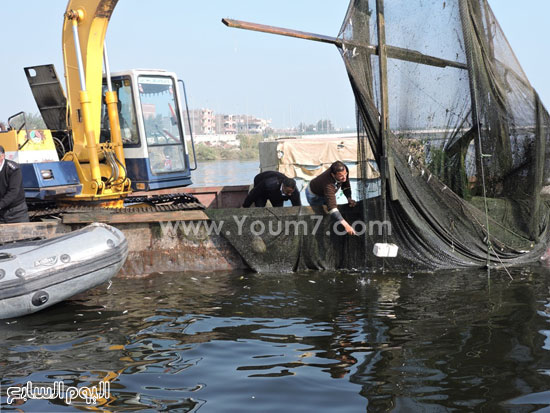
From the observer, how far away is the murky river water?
4.99 m

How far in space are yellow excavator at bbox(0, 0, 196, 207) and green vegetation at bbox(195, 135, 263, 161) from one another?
49.8 meters

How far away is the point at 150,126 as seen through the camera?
10.3 m

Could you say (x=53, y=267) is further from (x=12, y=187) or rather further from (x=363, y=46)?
(x=363, y=46)

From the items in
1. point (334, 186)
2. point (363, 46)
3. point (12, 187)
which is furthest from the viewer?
point (334, 186)

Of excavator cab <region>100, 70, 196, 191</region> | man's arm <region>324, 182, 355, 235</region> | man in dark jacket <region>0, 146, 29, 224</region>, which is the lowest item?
man's arm <region>324, 182, 355, 235</region>

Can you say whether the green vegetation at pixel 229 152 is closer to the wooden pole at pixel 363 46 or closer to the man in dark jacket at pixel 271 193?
the man in dark jacket at pixel 271 193

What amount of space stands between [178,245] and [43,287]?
2.45m

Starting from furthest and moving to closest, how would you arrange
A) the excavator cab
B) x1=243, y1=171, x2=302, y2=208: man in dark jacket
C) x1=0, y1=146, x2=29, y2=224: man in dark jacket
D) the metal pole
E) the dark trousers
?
the excavator cab → x1=243, y1=171, x2=302, y2=208: man in dark jacket → the dark trousers → the metal pole → x1=0, y1=146, x2=29, y2=224: man in dark jacket

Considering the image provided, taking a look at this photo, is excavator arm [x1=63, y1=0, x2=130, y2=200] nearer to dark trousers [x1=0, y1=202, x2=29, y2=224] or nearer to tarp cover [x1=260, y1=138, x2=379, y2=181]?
dark trousers [x1=0, y1=202, x2=29, y2=224]

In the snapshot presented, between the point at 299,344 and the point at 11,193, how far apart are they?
4650mm

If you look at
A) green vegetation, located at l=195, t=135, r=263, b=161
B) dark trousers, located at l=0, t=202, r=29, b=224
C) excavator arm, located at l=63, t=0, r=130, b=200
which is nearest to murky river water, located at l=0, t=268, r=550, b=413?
dark trousers, located at l=0, t=202, r=29, b=224

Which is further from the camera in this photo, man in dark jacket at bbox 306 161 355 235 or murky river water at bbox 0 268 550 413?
man in dark jacket at bbox 306 161 355 235

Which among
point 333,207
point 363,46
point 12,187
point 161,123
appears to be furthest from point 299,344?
point 161,123

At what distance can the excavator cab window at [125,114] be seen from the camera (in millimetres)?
10164
